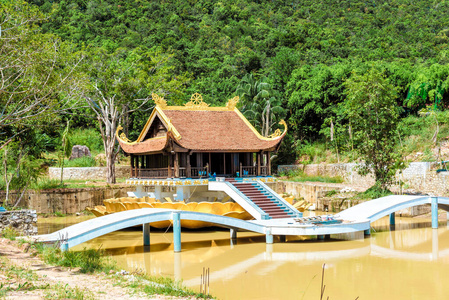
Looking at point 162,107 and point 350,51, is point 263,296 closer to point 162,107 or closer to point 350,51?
point 162,107

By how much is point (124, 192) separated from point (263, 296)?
22.9 metres

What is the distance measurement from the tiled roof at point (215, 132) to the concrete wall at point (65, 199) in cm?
940

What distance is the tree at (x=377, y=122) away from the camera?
27062mm

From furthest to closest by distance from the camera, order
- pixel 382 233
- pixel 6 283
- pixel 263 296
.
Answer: pixel 382 233, pixel 263 296, pixel 6 283

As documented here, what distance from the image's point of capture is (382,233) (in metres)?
21.5

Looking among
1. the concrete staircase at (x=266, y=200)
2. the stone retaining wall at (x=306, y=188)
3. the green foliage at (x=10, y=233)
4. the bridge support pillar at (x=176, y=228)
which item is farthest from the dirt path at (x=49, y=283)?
the stone retaining wall at (x=306, y=188)

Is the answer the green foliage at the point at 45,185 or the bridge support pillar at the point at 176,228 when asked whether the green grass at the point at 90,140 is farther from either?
the bridge support pillar at the point at 176,228

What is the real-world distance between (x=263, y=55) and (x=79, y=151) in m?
26.6

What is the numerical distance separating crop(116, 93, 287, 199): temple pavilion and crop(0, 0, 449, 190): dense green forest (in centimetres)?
628

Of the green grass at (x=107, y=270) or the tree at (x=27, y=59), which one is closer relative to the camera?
the green grass at (x=107, y=270)

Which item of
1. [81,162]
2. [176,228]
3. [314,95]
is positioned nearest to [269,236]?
[176,228]

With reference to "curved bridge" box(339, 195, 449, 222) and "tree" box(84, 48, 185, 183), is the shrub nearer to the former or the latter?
"tree" box(84, 48, 185, 183)

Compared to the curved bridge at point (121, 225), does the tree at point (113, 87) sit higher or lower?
higher

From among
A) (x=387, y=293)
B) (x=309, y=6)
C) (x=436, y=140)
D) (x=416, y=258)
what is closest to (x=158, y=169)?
(x=416, y=258)
